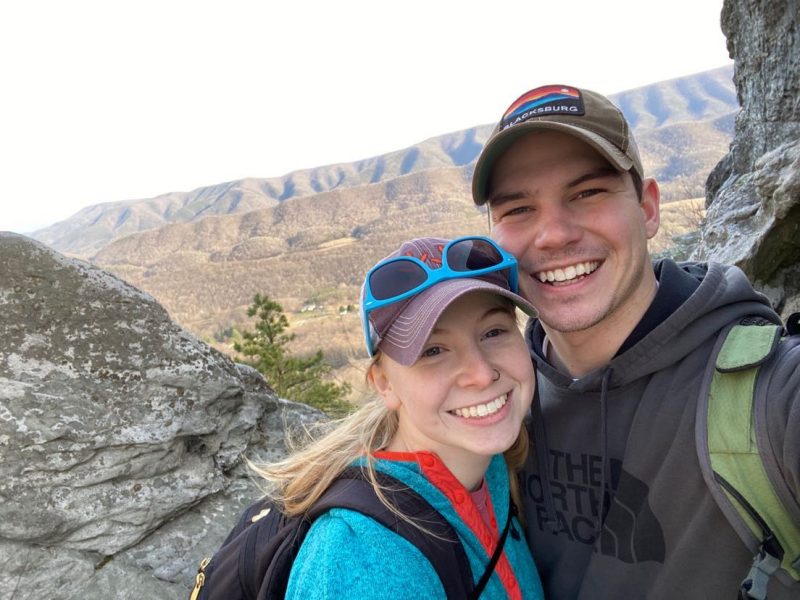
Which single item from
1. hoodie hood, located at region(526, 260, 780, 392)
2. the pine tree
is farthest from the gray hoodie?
the pine tree

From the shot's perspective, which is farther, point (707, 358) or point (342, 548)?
point (707, 358)

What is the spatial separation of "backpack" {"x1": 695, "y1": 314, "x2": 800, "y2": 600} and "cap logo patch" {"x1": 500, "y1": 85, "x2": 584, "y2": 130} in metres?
1.00

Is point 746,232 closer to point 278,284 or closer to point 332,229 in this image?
point 278,284

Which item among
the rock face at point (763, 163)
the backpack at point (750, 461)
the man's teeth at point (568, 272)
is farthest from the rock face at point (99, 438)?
the rock face at point (763, 163)

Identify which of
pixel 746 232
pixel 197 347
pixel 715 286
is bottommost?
pixel 746 232

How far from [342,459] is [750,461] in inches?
48.6

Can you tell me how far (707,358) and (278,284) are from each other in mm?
103177

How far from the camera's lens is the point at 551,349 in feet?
7.58

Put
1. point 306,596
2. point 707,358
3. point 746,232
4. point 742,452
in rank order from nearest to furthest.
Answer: point 306,596 < point 742,452 < point 707,358 < point 746,232

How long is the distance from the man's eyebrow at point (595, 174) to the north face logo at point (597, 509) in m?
1.03

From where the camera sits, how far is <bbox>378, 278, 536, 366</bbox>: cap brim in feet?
5.27

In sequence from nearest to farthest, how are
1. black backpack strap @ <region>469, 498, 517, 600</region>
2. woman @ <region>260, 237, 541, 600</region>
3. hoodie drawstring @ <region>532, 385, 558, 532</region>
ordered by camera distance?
black backpack strap @ <region>469, 498, 517, 600</region>, woman @ <region>260, 237, 541, 600</region>, hoodie drawstring @ <region>532, 385, 558, 532</region>

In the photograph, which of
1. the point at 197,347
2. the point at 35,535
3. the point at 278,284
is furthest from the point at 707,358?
the point at 278,284

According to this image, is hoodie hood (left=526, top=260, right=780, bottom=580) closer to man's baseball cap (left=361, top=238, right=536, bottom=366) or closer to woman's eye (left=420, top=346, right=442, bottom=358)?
man's baseball cap (left=361, top=238, right=536, bottom=366)
